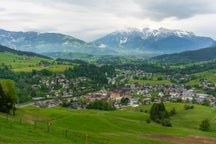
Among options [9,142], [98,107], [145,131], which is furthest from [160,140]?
[98,107]

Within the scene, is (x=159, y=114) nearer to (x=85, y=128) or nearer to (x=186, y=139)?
(x=186, y=139)

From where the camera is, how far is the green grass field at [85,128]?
181 ft

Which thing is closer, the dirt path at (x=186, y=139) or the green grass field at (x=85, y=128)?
the green grass field at (x=85, y=128)

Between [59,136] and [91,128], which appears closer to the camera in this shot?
[59,136]

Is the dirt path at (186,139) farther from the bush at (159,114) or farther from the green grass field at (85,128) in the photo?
the bush at (159,114)

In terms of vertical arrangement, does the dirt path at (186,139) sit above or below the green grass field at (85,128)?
below

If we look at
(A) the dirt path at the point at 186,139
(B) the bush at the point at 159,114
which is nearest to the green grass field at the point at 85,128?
(A) the dirt path at the point at 186,139

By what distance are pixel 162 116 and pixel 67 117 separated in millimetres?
41564

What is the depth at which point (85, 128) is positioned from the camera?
8538cm

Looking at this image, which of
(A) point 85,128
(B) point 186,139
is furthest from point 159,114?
(A) point 85,128

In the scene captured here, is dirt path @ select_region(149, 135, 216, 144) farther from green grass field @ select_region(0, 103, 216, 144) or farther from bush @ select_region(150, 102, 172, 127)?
bush @ select_region(150, 102, 172, 127)

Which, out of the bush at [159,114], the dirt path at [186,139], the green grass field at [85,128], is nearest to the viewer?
the green grass field at [85,128]

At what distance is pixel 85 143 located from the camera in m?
57.6

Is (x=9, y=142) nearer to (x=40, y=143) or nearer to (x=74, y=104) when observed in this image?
(x=40, y=143)
